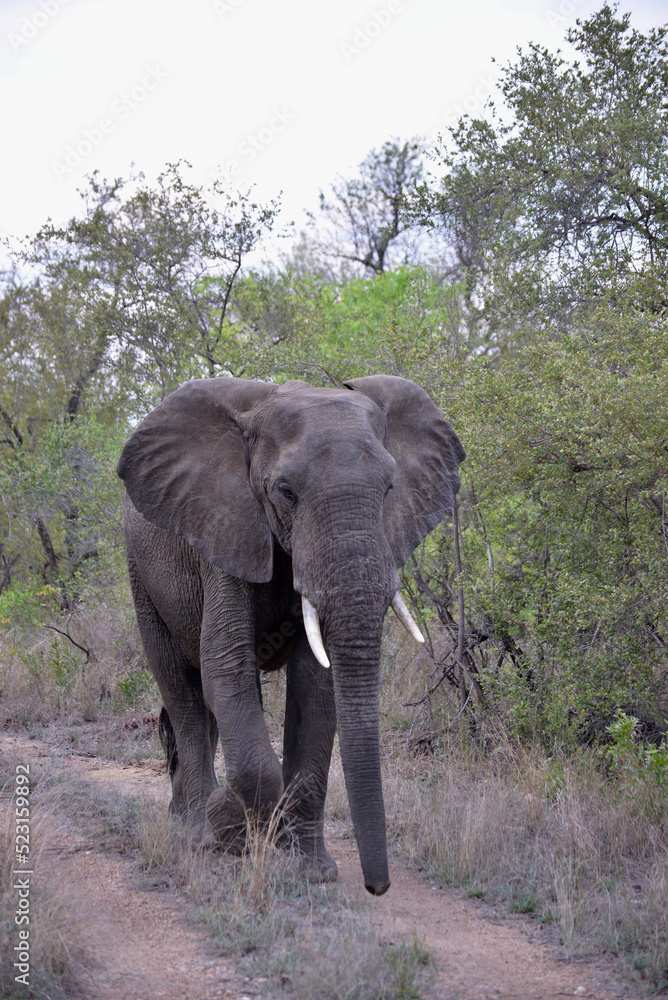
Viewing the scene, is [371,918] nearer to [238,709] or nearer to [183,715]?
[238,709]

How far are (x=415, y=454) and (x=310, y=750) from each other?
6.01 ft

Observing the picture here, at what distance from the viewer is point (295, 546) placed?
16.2 feet

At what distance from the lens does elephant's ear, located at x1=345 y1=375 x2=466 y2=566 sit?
5602mm

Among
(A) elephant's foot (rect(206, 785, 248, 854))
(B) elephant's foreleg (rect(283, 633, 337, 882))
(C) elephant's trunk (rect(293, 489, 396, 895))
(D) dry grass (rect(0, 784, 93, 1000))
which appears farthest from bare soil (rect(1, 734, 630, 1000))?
(C) elephant's trunk (rect(293, 489, 396, 895))

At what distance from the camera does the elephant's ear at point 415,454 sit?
5.60 m

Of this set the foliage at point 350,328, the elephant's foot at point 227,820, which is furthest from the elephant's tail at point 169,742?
the foliage at point 350,328

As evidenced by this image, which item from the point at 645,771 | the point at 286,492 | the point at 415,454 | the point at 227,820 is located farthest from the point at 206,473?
the point at 645,771

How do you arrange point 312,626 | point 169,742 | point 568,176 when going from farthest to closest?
point 568,176, point 169,742, point 312,626

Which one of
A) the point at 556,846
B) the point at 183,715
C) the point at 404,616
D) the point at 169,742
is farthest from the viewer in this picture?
the point at 169,742

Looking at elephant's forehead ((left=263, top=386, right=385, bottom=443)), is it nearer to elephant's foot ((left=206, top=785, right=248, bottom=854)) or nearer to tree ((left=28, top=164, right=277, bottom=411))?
elephant's foot ((left=206, top=785, right=248, bottom=854))

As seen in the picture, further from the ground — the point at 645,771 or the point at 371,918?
the point at 645,771

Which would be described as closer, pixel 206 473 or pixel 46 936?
pixel 46 936

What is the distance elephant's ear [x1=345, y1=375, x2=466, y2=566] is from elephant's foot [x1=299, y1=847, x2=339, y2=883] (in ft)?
6.06

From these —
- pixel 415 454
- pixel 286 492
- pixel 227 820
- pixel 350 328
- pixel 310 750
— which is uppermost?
pixel 350 328
